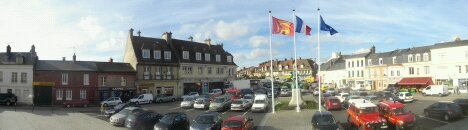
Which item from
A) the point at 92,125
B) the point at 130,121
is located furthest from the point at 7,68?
the point at 130,121

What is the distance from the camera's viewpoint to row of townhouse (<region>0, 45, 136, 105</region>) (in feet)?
161

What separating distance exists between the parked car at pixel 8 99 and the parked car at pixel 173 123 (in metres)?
30.0

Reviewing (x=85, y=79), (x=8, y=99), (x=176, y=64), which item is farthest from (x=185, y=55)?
(x=8, y=99)

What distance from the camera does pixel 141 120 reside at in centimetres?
2672

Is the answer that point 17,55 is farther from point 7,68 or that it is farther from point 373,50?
point 373,50

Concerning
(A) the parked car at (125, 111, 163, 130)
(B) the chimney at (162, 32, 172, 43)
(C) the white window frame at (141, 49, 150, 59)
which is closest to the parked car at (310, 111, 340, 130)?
(A) the parked car at (125, 111, 163, 130)

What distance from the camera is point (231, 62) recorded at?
7725 cm

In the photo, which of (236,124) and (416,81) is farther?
(416,81)

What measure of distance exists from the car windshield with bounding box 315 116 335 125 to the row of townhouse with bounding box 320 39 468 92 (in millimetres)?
45850

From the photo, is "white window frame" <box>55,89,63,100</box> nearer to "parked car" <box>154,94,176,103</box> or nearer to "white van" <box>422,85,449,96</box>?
"parked car" <box>154,94,176,103</box>

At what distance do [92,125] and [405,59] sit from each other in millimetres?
59325

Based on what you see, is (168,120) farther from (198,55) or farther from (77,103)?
(198,55)

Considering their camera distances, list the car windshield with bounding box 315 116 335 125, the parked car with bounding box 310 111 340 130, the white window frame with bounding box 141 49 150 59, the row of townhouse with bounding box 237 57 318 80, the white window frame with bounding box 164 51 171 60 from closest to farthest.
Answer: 1. the parked car with bounding box 310 111 340 130
2. the car windshield with bounding box 315 116 335 125
3. the white window frame with bounding box 141 49 150 59
4. the white window frame with bounding box 164 51 171 60
5. the row of townhouse with bounding box 237 57 318 80

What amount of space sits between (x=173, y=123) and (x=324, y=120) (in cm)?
947
